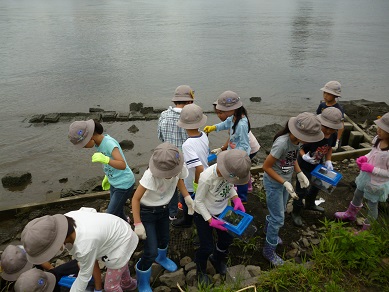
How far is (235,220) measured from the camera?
9.77 feet

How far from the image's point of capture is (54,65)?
15.9m

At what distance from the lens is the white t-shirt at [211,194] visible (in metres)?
2.83

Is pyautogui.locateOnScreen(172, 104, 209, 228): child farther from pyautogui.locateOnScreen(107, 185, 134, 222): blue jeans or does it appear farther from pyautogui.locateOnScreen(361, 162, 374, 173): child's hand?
pyautogui.locateOnScreen(361, 162, 374, 173): child's hand

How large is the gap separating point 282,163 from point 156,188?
147cm

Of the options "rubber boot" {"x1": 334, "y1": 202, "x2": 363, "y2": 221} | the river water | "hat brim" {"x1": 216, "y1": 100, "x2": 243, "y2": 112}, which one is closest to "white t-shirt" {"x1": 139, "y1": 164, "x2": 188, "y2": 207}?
"hat brim" {"x1": 216, "y1": 100, "x2": 243, "y2": 112}

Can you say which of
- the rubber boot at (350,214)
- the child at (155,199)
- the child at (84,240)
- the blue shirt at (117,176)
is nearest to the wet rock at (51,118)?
the blue shirt at (117,176)

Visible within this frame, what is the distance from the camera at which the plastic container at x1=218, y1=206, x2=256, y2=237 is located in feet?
9.25

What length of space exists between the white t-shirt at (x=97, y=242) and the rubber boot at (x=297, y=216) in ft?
8.20

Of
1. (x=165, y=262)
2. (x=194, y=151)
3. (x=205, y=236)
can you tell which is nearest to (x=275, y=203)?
(x=205, y=236)

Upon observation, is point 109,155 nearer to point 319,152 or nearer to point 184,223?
point 184,223

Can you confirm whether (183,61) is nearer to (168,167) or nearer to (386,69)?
(386,69)

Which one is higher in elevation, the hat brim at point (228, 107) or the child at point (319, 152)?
the hat brim at point (228, 107)

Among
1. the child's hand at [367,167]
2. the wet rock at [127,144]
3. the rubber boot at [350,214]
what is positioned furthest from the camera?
the wet rock at [127,144]

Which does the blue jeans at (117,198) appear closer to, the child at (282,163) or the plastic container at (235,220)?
the plastic container at (235,220)
